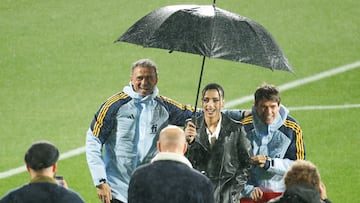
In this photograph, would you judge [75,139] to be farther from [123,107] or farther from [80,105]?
[123,107]

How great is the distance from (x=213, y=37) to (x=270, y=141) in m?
1.21

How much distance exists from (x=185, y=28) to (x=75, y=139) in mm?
5628

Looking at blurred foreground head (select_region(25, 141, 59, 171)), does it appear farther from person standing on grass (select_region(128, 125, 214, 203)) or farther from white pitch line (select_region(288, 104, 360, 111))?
white pitch line (select_region(288, 104, 360, 111))

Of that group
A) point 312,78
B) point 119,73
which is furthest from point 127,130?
point 312,78

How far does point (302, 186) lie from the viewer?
357 inches

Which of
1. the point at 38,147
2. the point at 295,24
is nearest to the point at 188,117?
the point at 38,147

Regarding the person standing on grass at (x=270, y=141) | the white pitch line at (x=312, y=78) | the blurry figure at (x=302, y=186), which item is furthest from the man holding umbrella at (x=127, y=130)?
the white pitch line at (x=312, y=78)

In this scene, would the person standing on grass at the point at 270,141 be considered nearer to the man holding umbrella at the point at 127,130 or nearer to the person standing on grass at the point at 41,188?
the man holding umbrella at the point at 127,130

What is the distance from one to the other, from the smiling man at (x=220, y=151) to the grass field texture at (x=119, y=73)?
343 centimetres

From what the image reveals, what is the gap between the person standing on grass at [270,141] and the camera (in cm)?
1126

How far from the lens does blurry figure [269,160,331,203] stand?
8961 mm

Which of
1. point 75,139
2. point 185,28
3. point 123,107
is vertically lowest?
point 75,139

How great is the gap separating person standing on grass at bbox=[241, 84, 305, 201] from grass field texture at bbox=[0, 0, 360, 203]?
311 cm

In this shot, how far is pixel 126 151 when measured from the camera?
37.4ft
